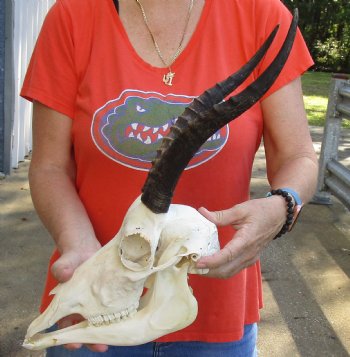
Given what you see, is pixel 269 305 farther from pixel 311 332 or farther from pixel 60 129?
pixel 60 129

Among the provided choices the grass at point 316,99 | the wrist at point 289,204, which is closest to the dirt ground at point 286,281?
the wrist at point 289,204

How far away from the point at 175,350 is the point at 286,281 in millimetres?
2861

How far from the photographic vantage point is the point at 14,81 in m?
6.68

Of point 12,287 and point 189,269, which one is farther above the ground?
point 189,269

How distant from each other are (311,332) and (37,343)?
2.75 m

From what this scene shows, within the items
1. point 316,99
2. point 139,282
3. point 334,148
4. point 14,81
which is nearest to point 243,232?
point 139,282

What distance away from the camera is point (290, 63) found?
1.94 metres

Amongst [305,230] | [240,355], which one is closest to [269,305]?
[305,230]

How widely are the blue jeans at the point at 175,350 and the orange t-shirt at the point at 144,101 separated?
39 mm

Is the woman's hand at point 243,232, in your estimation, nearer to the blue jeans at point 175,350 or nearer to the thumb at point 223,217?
the thumb at point 223,217

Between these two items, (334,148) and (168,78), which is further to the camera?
(334,148)

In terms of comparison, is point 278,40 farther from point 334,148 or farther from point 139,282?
point 334,148

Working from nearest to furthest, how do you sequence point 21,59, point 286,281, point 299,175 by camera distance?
point 299,175 < point 286,281 < point 21,59

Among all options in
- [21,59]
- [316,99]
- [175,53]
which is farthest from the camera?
[316,99]
